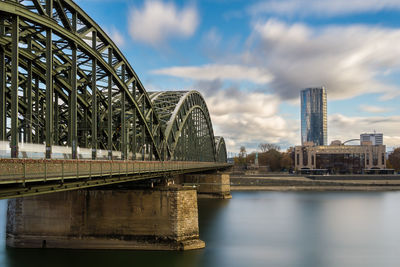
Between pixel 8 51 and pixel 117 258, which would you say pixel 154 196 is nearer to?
pixel 117 258

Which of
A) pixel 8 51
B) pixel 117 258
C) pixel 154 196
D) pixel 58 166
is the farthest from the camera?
pixel 154 196

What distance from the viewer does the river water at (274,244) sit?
106 feet

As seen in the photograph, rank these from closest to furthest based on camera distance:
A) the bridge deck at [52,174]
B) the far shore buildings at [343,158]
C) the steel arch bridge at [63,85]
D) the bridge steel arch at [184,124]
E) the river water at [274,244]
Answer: the bridge deck at [52,174] → the steel arch bridge at [63,85] → the river water at [274,244] → the bridge steel arch at [184,124] → the far shore buildings at [343,158]

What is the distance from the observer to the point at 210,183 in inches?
3442

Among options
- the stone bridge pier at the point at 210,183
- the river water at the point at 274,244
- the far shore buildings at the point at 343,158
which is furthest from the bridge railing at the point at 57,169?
the far shore buildings at the point at 343,158

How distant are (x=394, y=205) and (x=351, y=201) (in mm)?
8231

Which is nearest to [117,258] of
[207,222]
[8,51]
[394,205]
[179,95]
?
[8,51]

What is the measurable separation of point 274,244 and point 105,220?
15082mm

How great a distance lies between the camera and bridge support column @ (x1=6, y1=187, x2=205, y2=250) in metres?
34.0

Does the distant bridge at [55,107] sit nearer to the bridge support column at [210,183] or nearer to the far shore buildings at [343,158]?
the bridge support column at [210,183]

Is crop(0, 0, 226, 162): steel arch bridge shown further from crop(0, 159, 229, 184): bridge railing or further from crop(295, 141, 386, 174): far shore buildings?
crop(295, 141, 386, 174): far shore buildings

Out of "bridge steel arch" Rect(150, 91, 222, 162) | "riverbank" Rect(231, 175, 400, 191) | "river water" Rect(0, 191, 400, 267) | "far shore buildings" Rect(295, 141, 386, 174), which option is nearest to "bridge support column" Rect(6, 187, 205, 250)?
"river water" Rect(0, 191, 400, 267)

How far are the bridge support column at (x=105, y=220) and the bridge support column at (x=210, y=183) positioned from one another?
51.6 metres

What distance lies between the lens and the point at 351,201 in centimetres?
7875
